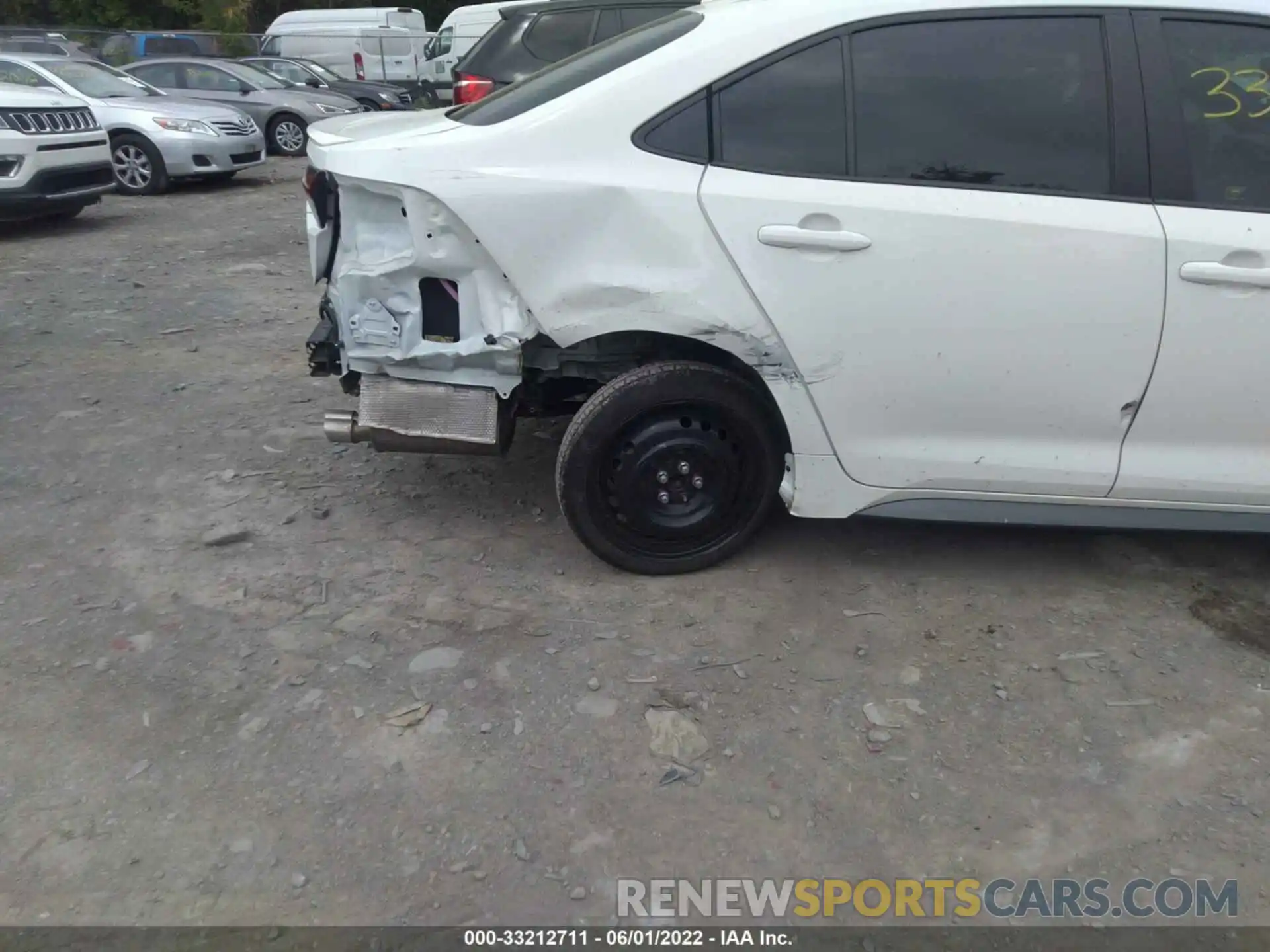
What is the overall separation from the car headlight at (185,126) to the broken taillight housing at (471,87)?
402cm

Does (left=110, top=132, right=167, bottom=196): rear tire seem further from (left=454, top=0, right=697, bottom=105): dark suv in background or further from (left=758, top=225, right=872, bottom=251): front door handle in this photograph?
(left=758, top=225, right=872, bottom=251): front door handle

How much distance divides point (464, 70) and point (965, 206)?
270 inches

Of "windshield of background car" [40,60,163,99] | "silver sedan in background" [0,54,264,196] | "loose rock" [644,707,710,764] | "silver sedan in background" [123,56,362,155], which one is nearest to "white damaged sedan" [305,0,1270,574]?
"loose rock" [644,707,710,764]

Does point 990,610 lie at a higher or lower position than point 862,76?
lower

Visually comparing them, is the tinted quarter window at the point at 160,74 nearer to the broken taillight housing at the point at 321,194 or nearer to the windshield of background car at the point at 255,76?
the windshield of background car at the point at 255,76

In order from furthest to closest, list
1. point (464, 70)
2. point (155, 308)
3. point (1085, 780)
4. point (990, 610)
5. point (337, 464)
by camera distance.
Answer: point (464, 70)
point (155, 308)
point (337, 464)
point (990, 610)
point (1085, 780)

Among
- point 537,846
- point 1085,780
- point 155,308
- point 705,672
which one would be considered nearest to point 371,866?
point 537,846

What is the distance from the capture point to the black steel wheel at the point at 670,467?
318cm

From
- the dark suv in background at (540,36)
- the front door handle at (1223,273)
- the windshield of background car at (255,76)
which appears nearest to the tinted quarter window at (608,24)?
the dark suv in background at (540,36)

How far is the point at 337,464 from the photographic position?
428cm

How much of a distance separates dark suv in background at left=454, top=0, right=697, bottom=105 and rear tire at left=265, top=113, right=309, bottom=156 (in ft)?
23.1

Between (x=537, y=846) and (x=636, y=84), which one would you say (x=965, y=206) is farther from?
(x=537, y=846)

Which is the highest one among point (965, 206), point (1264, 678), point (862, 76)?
point (862, 76)

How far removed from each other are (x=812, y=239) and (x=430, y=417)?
1.32 m
